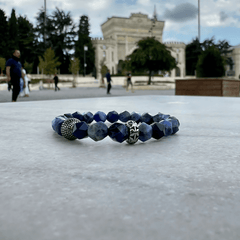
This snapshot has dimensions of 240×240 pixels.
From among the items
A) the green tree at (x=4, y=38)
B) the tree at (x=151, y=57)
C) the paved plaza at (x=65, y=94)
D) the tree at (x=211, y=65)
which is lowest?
the paved plaza at (x=65, y=94)

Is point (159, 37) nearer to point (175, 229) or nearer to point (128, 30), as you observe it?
point (128, 30)

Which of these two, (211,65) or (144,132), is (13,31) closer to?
(211,65)

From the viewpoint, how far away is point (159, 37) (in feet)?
279

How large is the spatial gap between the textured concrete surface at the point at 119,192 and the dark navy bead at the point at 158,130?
0.20m

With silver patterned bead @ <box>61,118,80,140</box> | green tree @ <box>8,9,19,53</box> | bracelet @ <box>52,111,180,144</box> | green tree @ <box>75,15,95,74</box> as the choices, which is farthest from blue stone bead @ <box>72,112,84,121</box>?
green tree @ <box>75,15,95,74</box>

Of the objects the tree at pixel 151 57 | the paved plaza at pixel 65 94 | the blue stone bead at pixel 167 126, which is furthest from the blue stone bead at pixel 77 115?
the tree at pixel 151 57

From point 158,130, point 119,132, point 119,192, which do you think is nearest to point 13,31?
point 158,130

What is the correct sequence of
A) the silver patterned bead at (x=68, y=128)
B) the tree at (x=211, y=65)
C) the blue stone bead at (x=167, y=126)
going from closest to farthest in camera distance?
1. the silver patterned bead at (x=68, y=128)
2. the blue stone bead at (x=167, y=126)
3. the tree at (x=211, y=65)

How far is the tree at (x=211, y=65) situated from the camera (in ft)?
58.2

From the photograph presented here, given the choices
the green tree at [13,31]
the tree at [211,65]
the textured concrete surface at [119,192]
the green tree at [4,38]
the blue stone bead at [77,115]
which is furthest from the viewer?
the green tree at [13,31]

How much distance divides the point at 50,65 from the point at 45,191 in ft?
140

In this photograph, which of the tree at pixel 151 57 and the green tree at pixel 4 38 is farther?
the green tree at pixel 4 38

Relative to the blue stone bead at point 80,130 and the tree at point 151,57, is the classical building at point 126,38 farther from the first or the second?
the blue stone bead at point 80,130

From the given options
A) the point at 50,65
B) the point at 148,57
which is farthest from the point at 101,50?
the point at 148,57
